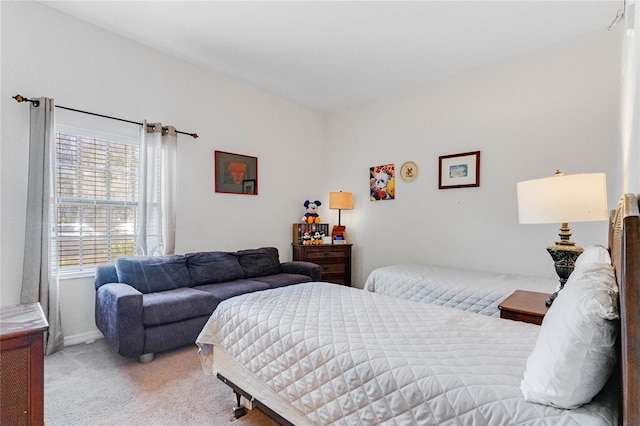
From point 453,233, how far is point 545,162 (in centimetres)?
116

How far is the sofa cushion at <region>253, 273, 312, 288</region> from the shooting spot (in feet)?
10.9

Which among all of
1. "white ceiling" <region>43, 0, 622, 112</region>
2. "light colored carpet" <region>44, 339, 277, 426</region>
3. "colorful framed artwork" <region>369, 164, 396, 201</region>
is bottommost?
"light colored carpet" <region>44, 339, 277, 426</region>

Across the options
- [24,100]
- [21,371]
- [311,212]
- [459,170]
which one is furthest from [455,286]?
[24,100]

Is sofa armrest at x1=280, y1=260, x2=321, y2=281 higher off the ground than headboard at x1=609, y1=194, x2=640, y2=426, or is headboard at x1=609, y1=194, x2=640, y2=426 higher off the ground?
headboard at x1=609, y1=194, x2=640, y2=426

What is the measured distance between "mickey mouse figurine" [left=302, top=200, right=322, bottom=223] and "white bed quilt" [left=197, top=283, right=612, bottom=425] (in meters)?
2.76

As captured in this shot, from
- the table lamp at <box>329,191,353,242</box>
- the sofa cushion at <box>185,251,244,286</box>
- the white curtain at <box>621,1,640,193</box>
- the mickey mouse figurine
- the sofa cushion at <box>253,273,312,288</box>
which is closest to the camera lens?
the white curtain at <box>621,1,640,193</box>

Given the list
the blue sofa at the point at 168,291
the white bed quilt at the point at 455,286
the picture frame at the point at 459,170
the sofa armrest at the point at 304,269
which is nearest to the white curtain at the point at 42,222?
the blue sofa at the point at 168,291

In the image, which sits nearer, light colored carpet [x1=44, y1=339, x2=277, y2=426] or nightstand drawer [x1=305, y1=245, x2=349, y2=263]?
light colored carpet [x1=44, y1=339, x2=277, y2=426]

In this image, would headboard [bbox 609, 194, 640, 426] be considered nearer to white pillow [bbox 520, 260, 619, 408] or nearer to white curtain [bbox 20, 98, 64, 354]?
white pillow [bbox 520, 260, 619, 408]

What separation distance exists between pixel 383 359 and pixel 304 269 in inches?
105

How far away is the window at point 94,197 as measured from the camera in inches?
108

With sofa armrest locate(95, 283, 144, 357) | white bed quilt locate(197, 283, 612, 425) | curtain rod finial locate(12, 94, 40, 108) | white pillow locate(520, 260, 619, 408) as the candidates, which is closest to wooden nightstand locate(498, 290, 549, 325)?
white bed quilt locate(197, 283, 612, 425)

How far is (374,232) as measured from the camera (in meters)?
4.46

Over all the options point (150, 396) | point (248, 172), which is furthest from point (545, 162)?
point (150, 396)
